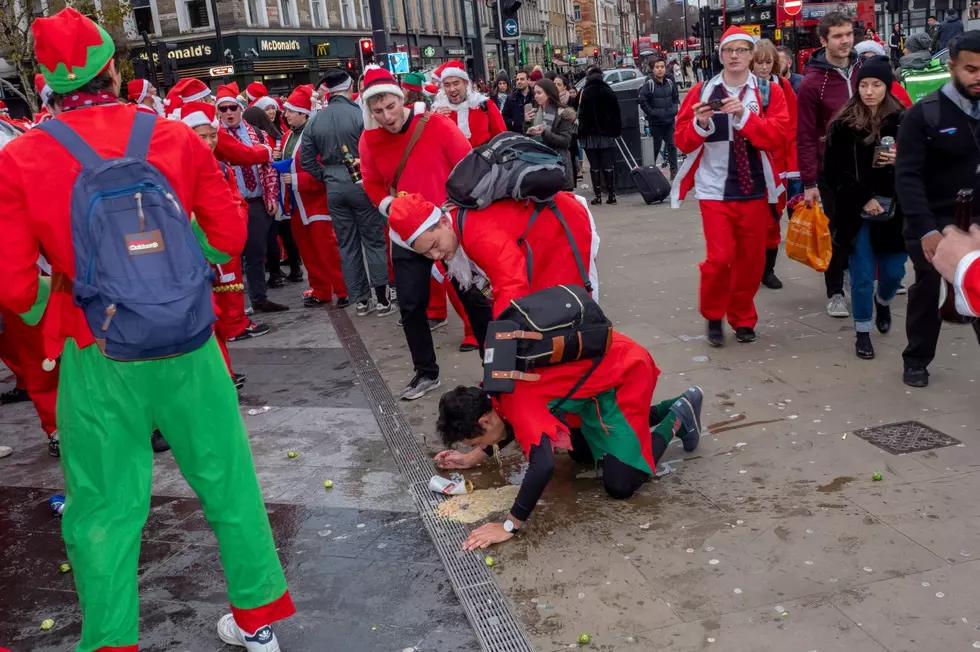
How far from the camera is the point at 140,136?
9.48 feet

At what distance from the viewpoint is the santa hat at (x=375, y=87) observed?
20.0 ft

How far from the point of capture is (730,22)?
28891 mm

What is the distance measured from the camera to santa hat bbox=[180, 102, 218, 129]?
6.77 m

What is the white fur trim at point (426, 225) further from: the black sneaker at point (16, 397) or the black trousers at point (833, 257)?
the black sneaker at point (16, 397)

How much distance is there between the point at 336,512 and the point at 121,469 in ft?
5.66

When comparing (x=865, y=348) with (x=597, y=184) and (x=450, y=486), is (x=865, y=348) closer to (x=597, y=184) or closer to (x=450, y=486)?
(x=450, y=486)

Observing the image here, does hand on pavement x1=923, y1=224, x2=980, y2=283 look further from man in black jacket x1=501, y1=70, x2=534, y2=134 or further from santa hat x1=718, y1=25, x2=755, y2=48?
man in black jacket x1=501, y1=70, x2=534, y2=134

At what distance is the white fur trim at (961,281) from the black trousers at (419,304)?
12.2 ft

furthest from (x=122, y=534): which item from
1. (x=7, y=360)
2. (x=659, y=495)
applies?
(x=7, y=360)

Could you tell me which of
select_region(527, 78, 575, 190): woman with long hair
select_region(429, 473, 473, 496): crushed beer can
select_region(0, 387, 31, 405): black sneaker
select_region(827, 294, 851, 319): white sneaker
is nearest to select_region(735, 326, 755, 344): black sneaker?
select_region(827, 294, 851, 319): white sneaker

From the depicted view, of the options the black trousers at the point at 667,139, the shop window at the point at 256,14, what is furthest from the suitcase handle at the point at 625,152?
the shop window at the point at 256,14

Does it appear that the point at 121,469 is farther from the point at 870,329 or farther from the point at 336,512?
the point at 870,329

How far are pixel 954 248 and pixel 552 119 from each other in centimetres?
989

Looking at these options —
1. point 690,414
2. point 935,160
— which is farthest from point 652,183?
point 690,414
